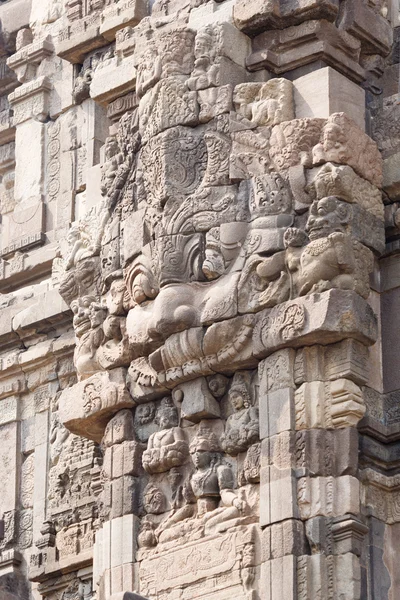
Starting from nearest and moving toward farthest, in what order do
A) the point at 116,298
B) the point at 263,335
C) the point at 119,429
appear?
the point at 263,335, the point at 119,429, the point at 116,298

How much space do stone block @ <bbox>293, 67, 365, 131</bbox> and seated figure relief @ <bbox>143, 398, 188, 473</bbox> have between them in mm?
2656

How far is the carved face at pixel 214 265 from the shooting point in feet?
54.6

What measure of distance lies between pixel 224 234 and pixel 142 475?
2.09m

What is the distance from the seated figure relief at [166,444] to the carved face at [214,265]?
1.14 metres

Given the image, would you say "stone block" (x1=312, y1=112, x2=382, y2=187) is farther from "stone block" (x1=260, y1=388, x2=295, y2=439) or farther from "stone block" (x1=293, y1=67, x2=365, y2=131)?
"stone block" (x1=260, y1=388, x2=295, y2=439)

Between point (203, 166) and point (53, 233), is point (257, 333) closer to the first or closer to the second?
point (203, 166)

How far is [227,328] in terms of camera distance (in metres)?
16.4

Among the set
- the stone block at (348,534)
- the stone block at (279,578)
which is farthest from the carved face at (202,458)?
the stone block at (348,534)

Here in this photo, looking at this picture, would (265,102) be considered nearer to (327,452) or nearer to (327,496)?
(327,452)

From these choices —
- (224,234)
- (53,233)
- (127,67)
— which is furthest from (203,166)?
(53,233)

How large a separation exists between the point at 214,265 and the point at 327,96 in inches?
66.3

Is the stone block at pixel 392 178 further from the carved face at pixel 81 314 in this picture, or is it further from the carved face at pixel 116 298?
the carved face at pixel 81 314

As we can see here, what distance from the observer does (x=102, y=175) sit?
60.3 ft

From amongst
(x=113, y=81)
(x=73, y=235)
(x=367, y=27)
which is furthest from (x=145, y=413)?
(x=367, y=27)
